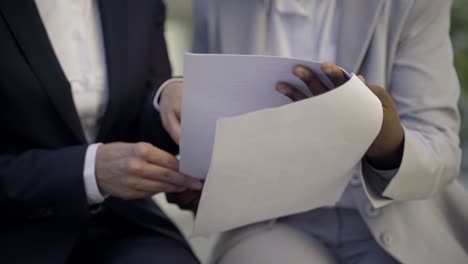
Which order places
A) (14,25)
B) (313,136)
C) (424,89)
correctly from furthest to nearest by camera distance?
(424,89) < (14,25) < (313,136)

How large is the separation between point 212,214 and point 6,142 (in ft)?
1.08

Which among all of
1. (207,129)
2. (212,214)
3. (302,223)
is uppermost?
(207,129)

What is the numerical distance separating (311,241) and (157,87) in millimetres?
359

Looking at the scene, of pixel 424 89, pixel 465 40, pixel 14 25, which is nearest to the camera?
pixel 14 25

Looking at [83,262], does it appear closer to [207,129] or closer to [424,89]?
[207,129]

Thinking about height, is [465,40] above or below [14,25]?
below

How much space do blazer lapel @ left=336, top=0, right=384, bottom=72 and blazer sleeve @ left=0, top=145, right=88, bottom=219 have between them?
1.43 ft

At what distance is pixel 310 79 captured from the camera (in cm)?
72

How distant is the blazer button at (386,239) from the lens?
2.95ft

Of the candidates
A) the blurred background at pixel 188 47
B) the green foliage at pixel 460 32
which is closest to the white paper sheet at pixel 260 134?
the blurred background at pixel 188 47

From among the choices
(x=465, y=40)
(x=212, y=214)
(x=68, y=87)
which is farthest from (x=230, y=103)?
(x=465, y=40)

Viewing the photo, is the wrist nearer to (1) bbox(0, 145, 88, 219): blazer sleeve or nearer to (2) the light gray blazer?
(2) the light gray blazer

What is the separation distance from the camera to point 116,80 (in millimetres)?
899

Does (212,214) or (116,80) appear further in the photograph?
(116,80)
